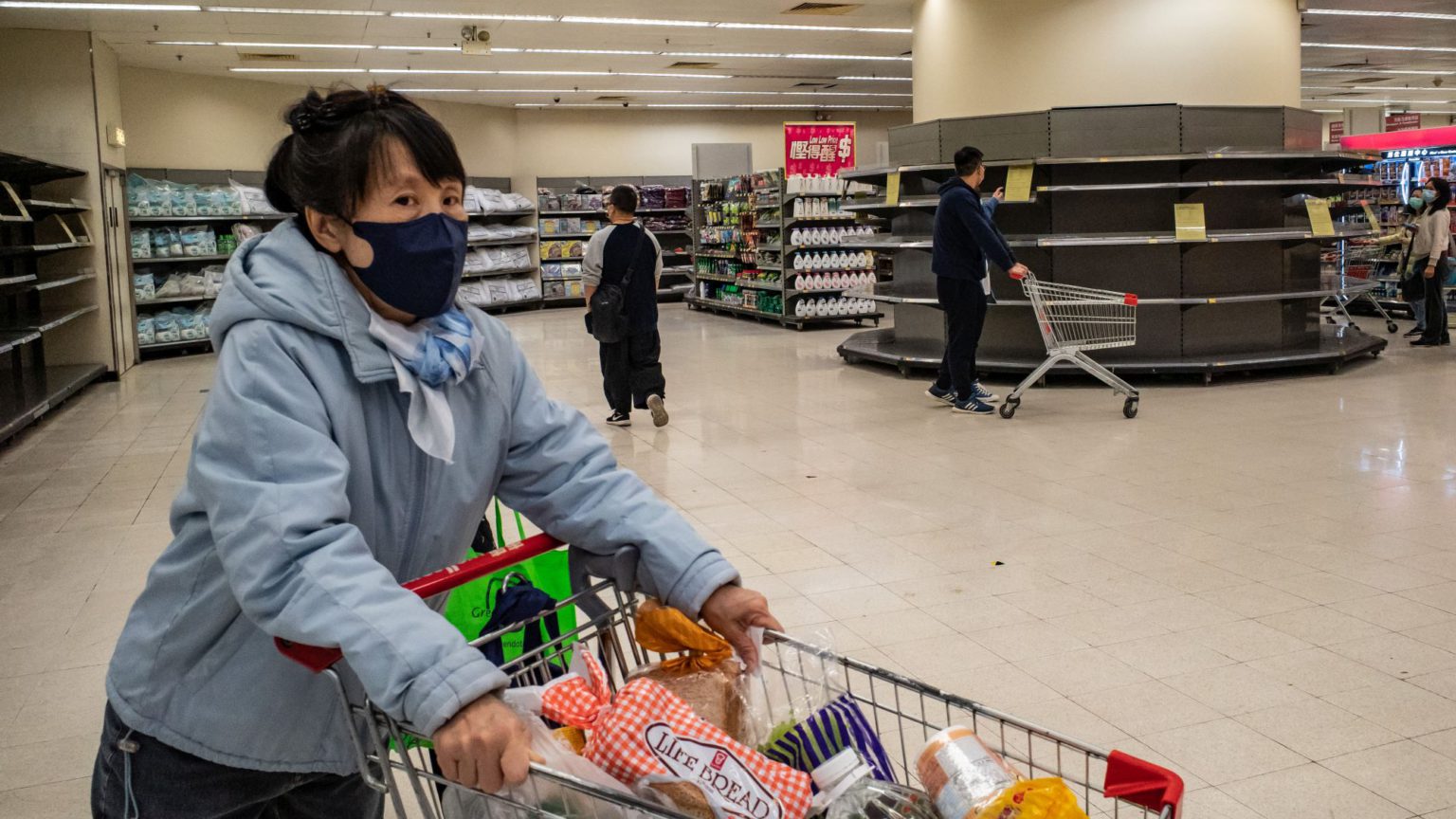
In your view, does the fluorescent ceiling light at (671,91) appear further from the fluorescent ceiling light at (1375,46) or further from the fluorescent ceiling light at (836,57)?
the fluorescent ceiling light at (1375,46)

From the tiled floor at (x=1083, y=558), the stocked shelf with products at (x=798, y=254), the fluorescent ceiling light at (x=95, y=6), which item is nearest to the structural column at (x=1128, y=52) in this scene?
the tiled floor at (x=1083, y=558)

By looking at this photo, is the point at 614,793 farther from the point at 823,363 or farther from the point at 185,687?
the point at 823,363

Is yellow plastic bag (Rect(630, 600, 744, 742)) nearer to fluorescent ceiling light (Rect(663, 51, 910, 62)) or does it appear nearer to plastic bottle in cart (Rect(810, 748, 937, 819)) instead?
plastic bottle in cart (Rect(810, 748, 937, 819))

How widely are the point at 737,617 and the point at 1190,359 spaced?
8.26 meters

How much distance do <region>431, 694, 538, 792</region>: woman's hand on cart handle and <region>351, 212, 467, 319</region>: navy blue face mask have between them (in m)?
0.50

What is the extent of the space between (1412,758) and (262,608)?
8.71 feet

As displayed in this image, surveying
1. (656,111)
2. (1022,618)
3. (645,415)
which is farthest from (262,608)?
(656,111)

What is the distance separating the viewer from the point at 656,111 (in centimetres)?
2141

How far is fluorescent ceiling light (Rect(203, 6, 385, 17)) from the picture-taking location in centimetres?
1110

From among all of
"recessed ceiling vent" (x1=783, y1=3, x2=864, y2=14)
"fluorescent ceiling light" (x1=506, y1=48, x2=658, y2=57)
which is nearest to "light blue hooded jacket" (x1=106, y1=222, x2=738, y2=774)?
"recessed ceiling vent" (x1=783, y1=3, x2=864, y2=14)

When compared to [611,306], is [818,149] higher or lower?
higher

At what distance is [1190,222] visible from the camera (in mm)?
8648

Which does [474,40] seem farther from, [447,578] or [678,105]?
[447,578]

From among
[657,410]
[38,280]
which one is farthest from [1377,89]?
[38,280]
